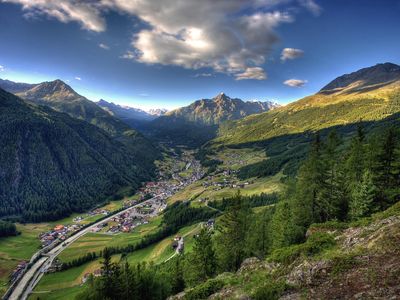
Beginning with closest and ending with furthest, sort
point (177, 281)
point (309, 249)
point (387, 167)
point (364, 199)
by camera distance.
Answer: point (309, 249), point (364, 199), point (387, 167), point (177, 281)

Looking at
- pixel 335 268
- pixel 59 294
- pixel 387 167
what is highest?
pixel 387 167

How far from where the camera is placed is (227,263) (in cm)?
5581

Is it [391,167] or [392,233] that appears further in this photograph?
[391,167]

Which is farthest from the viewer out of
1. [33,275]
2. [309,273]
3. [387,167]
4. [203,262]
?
[33,275]

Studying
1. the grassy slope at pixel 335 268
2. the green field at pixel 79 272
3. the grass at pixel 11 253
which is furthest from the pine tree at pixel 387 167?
the grass at pixel 11 253

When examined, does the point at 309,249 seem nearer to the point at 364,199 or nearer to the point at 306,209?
the point at 364,199

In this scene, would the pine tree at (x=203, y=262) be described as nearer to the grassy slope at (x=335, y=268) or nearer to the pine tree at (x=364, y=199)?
the grassy slope at (x=335, y=268)

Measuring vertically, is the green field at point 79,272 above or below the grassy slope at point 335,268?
below

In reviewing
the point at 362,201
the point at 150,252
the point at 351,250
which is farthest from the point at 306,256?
the point at 150,252

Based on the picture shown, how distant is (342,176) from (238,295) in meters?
34.7

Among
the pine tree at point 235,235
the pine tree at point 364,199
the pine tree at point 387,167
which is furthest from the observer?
the pine tree at point 235,235

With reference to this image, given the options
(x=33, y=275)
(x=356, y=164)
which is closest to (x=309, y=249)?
(x=356, y=164)

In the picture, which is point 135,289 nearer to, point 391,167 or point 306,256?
point 306,256

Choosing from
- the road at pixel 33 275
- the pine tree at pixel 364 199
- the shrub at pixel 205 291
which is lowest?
the road at pixel 33 275
